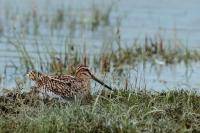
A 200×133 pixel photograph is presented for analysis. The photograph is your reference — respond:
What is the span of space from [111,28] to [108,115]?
8337 millimetres

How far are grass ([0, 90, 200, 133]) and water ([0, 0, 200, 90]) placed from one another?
293 centimetres

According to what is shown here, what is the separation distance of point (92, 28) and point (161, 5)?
2.88m

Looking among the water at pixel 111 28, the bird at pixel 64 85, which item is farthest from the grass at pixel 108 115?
the water at pixel 111 28

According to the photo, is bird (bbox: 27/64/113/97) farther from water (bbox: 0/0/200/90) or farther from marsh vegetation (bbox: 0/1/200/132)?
water (bbox: 0/0/200/90)

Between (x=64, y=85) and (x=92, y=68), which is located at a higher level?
(x=64, y=85)

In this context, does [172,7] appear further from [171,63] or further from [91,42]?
[171,63]

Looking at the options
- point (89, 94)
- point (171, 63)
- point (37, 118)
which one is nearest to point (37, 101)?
point (89, 94)

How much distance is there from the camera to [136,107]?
7758 millimetres

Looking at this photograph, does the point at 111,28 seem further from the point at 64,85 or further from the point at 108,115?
the point at 108,115

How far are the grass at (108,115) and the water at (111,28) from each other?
9.61 ft

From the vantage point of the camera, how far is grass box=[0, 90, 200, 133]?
7.00 metres

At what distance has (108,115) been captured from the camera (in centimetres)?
714

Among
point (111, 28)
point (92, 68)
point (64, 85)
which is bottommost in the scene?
point (92, 68)

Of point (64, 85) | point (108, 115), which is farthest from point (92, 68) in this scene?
point (108, 115)
